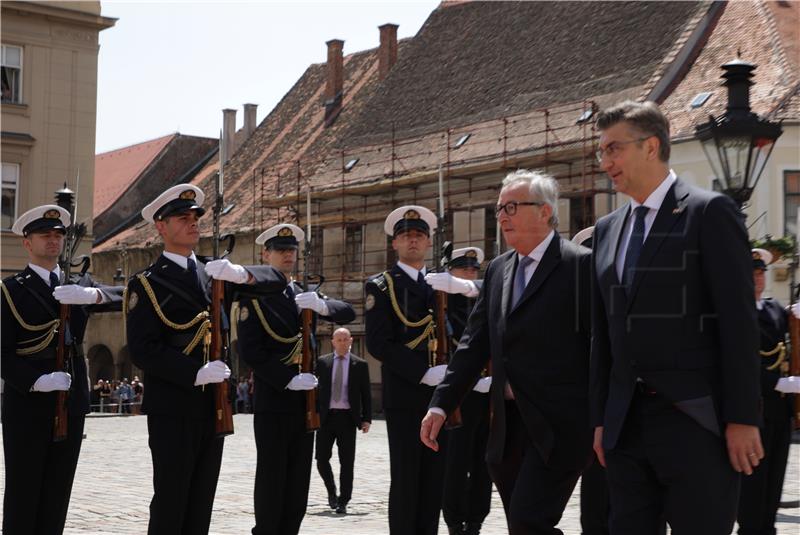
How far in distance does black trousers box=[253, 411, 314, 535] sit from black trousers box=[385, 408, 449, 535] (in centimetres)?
58

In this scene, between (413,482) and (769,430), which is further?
(769,430)

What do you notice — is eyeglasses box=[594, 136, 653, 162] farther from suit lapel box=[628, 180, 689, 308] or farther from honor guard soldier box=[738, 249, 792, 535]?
honor guard soldier box=[738, 249, 792, 535]

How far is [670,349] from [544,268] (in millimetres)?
1471

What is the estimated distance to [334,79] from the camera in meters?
56.7

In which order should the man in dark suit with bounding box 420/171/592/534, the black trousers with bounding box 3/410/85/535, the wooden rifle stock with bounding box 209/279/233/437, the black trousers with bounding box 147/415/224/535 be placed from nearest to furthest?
the man in dark suit with bounding box 420/171/592/534 < the black trousers with bounding box 147/415/224/535 < the wooden rifle stock with bounding box 209/279/233/437 < the black trousers with bounding box 3/410/85/535

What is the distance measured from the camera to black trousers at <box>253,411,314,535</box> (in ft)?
29.1

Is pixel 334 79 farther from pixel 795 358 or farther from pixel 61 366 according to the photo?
pixel 61 366

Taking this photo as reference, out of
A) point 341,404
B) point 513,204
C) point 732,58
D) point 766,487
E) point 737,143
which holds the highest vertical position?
point 732,58

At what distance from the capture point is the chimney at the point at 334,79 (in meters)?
55.6

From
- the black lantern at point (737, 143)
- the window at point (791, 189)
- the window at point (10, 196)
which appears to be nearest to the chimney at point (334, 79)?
the window at point (10, 196)

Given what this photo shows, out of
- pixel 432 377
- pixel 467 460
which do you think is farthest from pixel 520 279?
pixel 467 460

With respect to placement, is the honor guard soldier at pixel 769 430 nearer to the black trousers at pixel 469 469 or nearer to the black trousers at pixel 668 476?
the black trousers at pixel 469 469

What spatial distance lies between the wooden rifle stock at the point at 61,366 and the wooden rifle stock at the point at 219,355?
110cm

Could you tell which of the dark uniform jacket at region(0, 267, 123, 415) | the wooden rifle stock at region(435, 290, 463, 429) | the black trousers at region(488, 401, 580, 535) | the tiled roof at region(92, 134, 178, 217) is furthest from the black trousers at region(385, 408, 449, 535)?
the tiled roof at region(92, 134, 178, 217)
